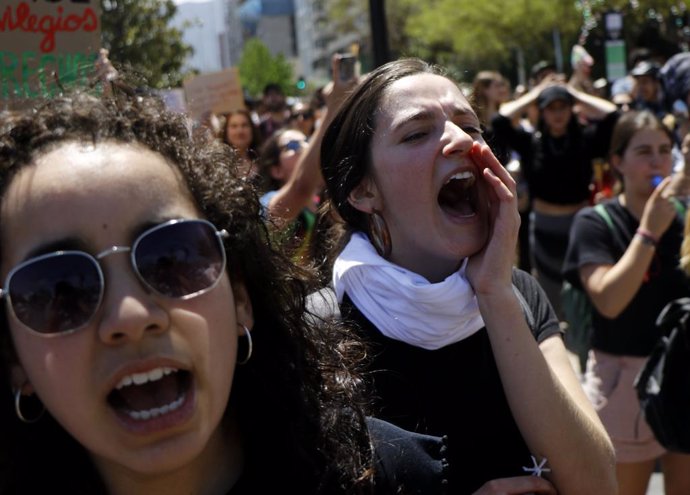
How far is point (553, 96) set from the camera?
24.4 ft

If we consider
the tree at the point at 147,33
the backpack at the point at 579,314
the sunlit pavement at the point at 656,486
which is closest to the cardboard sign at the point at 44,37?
the backpack at the point at 579,314

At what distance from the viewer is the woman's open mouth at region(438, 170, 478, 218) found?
243cm

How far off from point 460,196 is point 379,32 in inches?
149

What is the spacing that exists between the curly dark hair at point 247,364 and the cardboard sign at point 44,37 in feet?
5.87

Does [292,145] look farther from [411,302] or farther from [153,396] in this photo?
[153,396]

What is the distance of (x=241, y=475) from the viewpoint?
1803mm

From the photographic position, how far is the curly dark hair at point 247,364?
67.8 inches

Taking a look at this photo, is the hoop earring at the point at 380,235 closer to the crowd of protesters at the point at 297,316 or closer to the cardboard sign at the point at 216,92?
the crowd of protesters at the point at 297,316

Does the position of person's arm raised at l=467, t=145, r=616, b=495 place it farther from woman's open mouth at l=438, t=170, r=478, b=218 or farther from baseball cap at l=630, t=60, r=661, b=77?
baseball cap at l=630, t=60, r=661, b=77

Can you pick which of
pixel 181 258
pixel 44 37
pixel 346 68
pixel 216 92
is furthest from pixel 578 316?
pixel 216 92

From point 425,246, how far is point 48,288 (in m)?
1.10

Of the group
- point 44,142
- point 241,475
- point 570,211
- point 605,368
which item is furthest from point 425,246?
point 570,211

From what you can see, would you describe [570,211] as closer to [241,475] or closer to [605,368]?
[605,368]

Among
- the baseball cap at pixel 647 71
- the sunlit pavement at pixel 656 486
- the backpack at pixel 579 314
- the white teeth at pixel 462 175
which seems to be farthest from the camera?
the baseball cap at pixel 647 71
